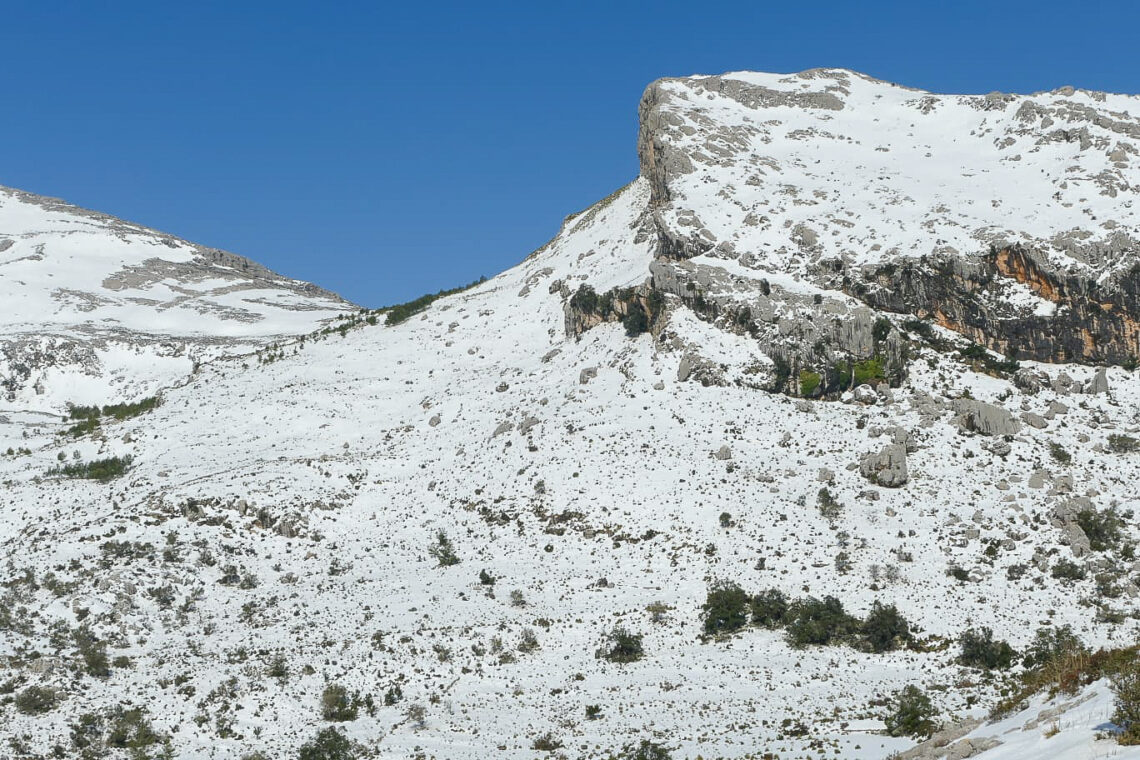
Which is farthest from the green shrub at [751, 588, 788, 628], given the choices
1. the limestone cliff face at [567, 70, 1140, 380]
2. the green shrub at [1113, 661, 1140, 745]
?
the green shrub at [1113, 661, 1140, 745]

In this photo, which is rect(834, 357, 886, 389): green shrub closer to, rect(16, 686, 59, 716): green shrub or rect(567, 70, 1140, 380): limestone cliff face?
rect(567, 70, 1140, 380): limestone cliff face

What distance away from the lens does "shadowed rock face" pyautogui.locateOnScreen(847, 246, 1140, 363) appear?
204ft

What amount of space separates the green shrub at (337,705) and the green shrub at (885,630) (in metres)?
20.7

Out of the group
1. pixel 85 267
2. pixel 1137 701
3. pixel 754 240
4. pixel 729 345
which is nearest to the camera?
pixel 1137 701

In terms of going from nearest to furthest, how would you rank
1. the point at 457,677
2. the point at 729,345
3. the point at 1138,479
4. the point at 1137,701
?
the point at 1137,701 → the point at 457,677 → the point at 1138,479 → the point at 729,345

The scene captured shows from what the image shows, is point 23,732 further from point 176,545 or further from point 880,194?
point 880,194

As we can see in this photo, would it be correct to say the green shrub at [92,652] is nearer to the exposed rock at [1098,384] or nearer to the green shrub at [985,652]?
the green shrub at [985,652]

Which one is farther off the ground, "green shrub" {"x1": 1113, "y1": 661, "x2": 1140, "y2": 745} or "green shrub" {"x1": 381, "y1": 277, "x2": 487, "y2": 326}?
"green shrub" {"x1": 381, "y1": 277, "x2": 487, "y2": 326}

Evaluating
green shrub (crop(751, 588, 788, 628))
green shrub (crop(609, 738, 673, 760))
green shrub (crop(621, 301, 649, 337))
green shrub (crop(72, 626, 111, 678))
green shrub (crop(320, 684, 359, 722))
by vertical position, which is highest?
green shrub (crop(621, 301, 649, 337))

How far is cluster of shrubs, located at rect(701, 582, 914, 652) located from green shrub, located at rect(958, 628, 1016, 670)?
246 centimetres

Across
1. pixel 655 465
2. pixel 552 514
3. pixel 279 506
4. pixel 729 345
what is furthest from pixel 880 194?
pixel 279 506

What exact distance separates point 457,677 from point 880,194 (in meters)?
50.2

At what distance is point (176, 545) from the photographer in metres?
51.8

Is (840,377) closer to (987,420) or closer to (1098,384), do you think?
(987,420)
